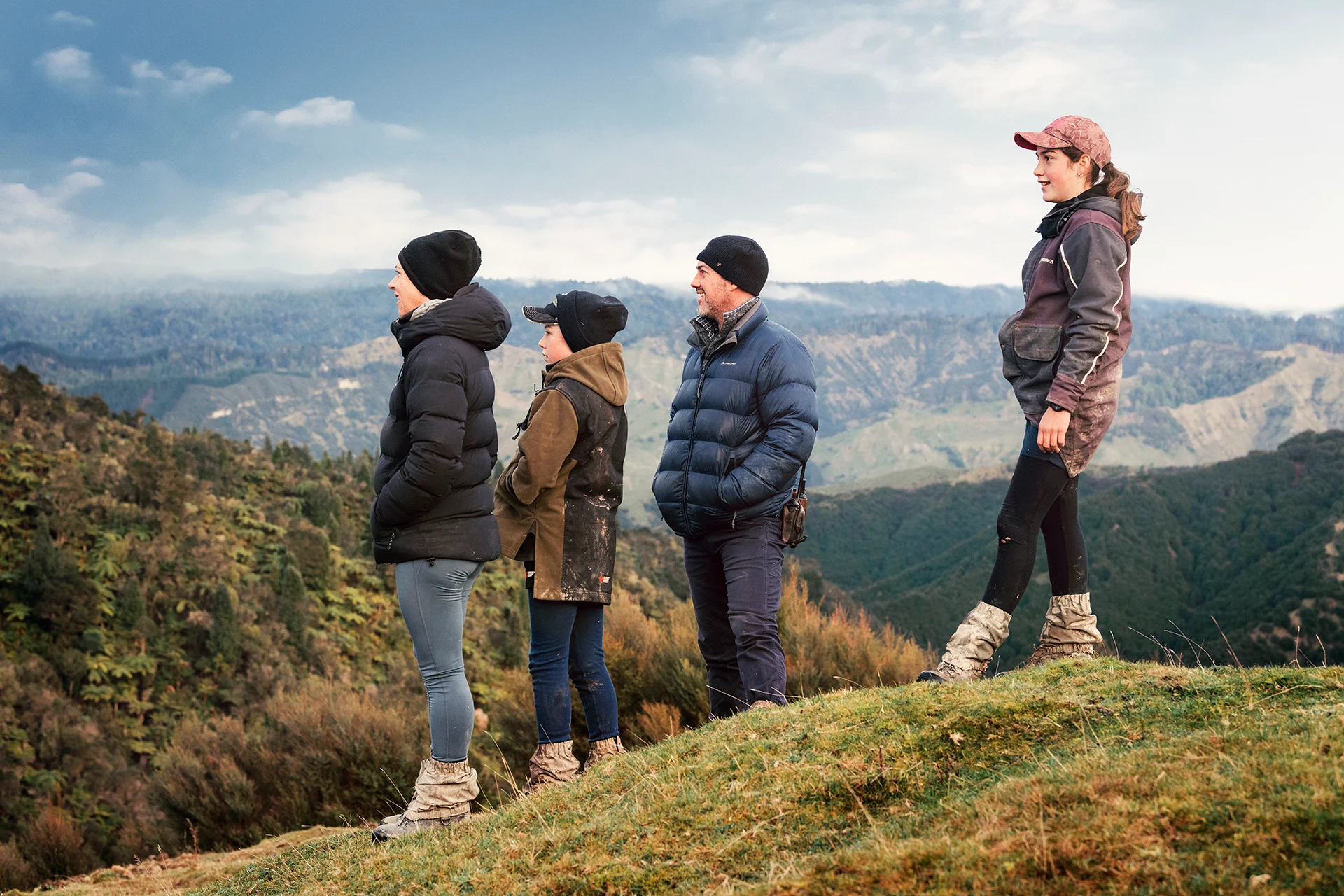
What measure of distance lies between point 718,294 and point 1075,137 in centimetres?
185

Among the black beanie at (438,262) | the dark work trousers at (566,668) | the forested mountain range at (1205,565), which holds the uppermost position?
the black beanie at (438,262)

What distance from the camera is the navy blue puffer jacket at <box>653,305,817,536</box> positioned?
4793 mm

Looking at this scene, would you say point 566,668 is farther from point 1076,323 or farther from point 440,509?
point 1076,323

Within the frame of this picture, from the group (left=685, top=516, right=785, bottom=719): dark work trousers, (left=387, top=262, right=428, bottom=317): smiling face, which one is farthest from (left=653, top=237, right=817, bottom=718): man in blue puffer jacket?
(left=387, top=262, right=428, bottom=317): smiling face

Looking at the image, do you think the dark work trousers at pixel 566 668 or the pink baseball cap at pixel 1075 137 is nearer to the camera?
the pink baseball cap at pixel 1075 137

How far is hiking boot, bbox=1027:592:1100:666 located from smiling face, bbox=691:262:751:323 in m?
2.18

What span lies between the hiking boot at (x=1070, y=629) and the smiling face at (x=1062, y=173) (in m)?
1.90

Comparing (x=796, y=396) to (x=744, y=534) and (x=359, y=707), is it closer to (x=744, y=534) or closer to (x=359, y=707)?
(x=744, y=534)

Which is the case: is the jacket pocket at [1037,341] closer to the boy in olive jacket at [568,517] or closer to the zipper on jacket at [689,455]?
the zipper on jacket at [689,455]

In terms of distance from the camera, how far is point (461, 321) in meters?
4.31

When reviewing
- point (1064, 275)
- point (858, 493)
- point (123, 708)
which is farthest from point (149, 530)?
point (858, 493)

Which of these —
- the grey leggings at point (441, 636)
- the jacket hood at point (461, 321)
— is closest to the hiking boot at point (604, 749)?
the grey leggings at point (441, 636)

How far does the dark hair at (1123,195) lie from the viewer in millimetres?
4363

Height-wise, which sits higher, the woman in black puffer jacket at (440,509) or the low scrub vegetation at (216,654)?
the woman in black puffer jacket at (440,509)
